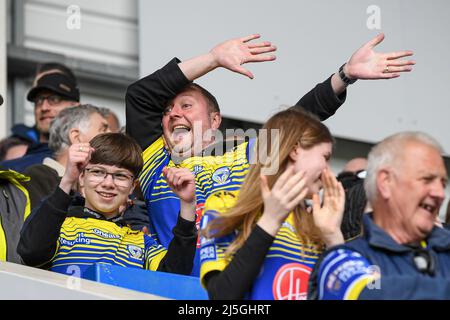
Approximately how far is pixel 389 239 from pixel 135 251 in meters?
1.46

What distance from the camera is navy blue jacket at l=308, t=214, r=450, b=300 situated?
3447 mm

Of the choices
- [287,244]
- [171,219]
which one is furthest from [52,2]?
[287,244]

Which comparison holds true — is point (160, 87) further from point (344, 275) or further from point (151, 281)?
point (344, 275)

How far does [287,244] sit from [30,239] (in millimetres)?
1087

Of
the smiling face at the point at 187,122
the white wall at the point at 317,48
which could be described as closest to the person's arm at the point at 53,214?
the smiling face at the point at 187,122

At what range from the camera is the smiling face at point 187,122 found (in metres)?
5.07

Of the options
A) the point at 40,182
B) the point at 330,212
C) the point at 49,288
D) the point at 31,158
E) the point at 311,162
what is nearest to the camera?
the point at 330,212

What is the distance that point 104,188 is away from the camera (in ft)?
15.7

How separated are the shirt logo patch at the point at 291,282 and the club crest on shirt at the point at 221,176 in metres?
1.07

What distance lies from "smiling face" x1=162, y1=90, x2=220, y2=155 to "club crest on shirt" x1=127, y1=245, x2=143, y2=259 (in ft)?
1.61

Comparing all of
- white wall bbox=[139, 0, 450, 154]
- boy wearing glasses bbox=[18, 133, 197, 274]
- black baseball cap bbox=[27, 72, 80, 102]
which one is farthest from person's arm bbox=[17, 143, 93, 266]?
white wall bbox=[139, 0, 450, 154]

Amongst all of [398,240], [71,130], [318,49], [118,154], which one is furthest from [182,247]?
[318,49]

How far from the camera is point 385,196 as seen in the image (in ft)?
11.9
